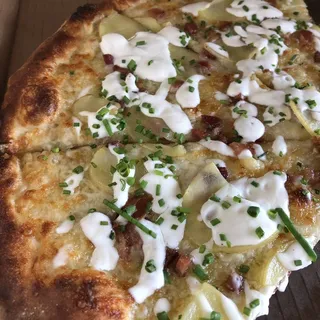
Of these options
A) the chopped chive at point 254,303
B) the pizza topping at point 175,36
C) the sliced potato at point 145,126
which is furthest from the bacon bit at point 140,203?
the pizza topping at point 175,36

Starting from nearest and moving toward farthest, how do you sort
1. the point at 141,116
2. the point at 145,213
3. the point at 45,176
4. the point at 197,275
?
the point at 197,275 < the point at 145,213 < the point at 45,176 < the point at 141,116

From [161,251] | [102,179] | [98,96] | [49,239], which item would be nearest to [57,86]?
[98,96]

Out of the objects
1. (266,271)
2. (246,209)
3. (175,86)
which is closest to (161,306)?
(266,271)

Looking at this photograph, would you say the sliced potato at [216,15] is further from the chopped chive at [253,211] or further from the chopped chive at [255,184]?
the chopped chive at [253,211]

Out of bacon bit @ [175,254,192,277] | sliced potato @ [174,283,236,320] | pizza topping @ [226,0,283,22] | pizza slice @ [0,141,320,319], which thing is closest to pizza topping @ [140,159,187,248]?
pizza slice @ [0,141,320,319]

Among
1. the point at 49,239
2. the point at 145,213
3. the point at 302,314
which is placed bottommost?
the point at 302,314

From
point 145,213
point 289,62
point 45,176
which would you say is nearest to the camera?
point 145,213

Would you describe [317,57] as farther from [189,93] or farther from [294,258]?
[294,258]

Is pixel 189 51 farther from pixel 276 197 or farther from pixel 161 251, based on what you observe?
pixel 161 251
